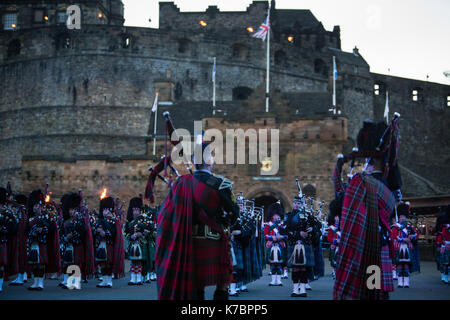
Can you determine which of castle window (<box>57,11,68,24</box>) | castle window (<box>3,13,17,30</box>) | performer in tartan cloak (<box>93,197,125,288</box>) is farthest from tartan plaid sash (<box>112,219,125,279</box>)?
castle window (<box>3,13,17,30</box>)

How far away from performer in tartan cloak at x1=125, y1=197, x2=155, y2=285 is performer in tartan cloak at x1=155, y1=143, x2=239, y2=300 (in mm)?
8283

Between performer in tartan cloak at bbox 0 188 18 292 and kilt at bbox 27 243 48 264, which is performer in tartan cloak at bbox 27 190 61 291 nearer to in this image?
kilt at bbox 27 243 48 264

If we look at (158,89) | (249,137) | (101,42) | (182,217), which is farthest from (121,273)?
(101,42)

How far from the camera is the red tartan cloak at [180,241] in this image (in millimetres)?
8398

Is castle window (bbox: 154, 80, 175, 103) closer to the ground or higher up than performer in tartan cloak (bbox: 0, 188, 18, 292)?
higher up

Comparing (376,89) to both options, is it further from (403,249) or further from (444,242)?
(403,249)

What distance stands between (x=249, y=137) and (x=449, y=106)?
32085mm

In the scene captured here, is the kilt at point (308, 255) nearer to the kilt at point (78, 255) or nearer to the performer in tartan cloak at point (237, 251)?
the performer in tartan cloak at point (237, 251)

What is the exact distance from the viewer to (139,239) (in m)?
17.0

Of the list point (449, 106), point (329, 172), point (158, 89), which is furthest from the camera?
point (449, 106)

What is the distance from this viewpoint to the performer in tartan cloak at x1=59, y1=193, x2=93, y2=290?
15523 millimetres

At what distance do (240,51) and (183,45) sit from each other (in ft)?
15.1
